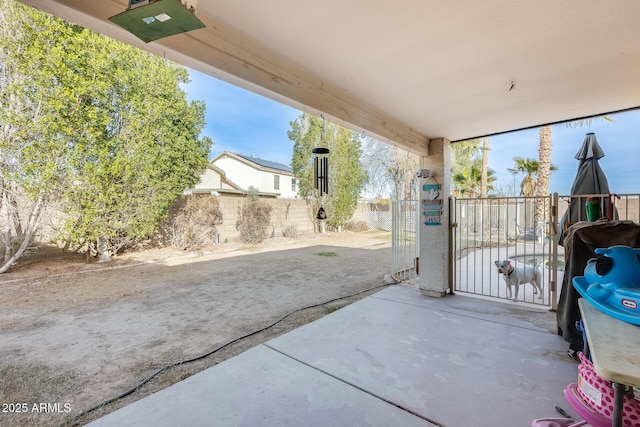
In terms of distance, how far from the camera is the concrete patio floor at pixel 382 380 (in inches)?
68.1

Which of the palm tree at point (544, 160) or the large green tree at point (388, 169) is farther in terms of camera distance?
the large green tree at point (388, 169)

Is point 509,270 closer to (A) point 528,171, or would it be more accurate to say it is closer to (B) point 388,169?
(B) point 388,169

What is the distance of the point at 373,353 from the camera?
2.47 metres

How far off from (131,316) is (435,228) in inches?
174

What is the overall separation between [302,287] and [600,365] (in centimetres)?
444

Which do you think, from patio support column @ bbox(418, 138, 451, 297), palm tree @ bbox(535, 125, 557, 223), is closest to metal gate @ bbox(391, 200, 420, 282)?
patio support column @ bbox(418, 138, 451, 297)

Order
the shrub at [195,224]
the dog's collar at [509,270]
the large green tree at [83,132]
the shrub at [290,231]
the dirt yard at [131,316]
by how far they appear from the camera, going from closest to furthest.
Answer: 1. the dirt yard at [131,316]
2. the dog's collar at [509,270]
3. the large green tree at [83,132]
4. the shrub at [195,224]
5. the shrub at [290,231]

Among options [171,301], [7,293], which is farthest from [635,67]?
[7,293]

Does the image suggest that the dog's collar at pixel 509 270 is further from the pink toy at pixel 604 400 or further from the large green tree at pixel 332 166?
the large green tree at pixel 332 166

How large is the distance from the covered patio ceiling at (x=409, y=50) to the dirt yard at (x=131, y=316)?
244 cm

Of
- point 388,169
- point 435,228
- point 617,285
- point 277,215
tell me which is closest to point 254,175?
point 277,215

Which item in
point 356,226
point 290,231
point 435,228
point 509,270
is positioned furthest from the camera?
point 356,226

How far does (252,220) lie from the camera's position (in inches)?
398

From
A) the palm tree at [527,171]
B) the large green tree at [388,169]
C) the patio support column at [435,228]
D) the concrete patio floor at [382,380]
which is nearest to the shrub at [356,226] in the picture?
the large green tree at [388,169]
